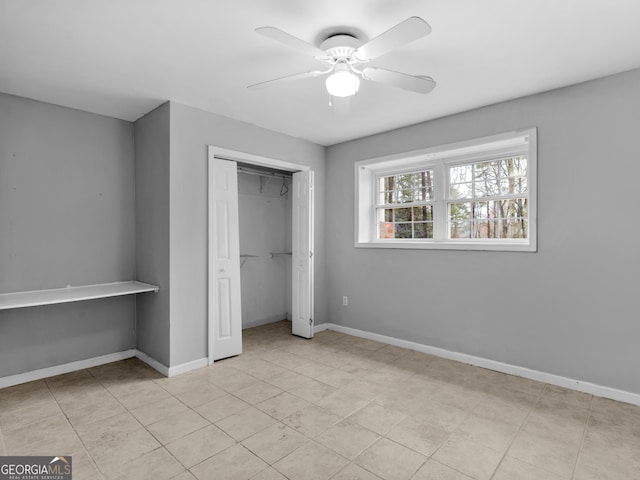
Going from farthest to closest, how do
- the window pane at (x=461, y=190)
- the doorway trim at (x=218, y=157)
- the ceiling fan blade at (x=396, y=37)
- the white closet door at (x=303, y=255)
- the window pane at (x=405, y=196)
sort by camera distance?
the white closet door at (x=303, y=255) → the window pane at (x=405, y=196) → the window pane at (x=461, y=190) → the doorway trim at (x=218, y=157) → the ceiling fan blade at (x=396, y=37)

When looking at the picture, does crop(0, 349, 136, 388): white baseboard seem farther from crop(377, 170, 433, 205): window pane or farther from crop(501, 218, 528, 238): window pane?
crop(501, 218, 528, 238): window pane

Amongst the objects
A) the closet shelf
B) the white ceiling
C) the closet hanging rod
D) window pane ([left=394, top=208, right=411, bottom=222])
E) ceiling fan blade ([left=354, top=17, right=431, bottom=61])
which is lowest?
the closet shelf

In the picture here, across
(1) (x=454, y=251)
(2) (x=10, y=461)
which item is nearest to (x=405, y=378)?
(1) (x=454, y=251)

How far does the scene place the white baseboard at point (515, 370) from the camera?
273 centimetres

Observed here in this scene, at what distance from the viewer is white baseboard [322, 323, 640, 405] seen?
2.73 meters

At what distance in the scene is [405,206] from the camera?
4297 millimetres

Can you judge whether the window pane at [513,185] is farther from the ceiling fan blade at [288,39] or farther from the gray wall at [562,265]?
the ceiling fan blade at [288,39]

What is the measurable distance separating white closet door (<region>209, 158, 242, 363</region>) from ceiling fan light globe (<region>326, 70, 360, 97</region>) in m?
1.78

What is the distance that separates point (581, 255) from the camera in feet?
9.45

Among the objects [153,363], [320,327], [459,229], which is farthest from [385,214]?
[153,363]

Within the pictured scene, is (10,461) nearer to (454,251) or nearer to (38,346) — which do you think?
(38,346)

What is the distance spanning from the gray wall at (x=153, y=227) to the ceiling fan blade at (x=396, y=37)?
7.03ft

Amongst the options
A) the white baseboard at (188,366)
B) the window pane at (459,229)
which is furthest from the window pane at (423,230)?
the white baseboard at (188,366)

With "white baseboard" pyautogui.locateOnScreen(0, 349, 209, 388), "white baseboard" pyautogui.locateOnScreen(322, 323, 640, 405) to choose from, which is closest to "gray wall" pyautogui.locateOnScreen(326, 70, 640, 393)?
"white baseboard" pyautogui.locateOnScreen(322, 323, 640, 405)
